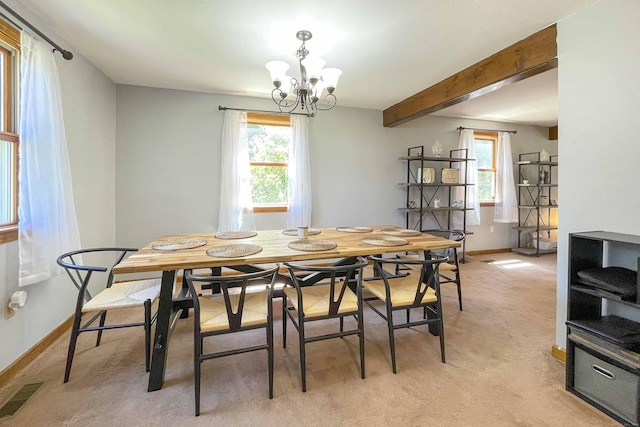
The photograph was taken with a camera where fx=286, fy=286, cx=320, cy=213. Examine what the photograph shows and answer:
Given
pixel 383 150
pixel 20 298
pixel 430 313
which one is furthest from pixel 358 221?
pixel 20 298

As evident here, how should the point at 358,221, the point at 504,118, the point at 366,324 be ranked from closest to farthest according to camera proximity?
the point at 366,324 < the point at 358,221 < the point at 504,118

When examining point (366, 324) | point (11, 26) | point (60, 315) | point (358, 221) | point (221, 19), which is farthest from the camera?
point (358, 221)

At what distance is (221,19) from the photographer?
6.68 feet

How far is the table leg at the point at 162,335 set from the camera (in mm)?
1718

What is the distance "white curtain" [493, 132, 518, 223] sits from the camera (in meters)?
5.04

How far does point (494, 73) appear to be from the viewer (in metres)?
2.55

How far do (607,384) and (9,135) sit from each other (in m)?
3.81

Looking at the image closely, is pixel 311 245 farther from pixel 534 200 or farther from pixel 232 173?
pixel 534 200

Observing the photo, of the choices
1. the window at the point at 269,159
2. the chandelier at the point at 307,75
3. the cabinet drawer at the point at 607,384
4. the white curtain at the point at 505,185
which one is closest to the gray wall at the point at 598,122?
the cabinet drawer at the point at 607,384

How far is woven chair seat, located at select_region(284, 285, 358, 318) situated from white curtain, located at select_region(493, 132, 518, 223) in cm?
433

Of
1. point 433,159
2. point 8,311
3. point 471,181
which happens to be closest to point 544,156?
point 471,181

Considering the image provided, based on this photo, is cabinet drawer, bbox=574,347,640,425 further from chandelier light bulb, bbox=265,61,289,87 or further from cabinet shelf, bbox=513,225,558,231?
cabinet shelf, bbox=513,225,558,231

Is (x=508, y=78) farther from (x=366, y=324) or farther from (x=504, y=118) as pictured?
(x=504, y=118)

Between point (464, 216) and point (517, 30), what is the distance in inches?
118
